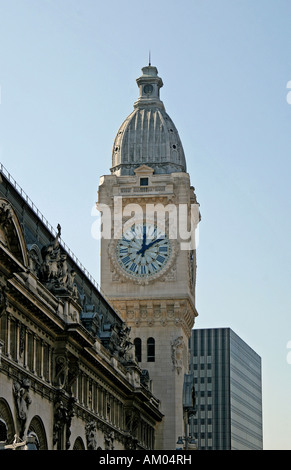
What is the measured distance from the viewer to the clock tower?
401 ft

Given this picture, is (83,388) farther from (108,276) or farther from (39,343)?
(108,276)

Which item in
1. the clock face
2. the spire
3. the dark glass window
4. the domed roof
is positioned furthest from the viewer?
the spire

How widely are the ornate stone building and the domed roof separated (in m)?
28.9

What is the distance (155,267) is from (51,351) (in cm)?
4788

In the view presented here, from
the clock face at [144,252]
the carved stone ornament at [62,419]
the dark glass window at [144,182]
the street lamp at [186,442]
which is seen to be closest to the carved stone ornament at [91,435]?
the carved stone ornament at [62,419]

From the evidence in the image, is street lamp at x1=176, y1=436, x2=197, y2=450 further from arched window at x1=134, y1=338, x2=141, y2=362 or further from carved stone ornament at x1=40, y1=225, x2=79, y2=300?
carved stone ornament at x1=40, y1=225, x2=79, y2=300

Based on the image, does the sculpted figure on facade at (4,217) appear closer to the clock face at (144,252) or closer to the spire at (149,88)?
the clock face at (144,252)

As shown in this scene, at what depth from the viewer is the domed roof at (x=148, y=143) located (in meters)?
129

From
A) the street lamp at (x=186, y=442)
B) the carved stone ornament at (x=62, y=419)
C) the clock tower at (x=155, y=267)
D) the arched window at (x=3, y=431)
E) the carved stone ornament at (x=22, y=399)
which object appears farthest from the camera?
the clock tower at (x=155, y=267)

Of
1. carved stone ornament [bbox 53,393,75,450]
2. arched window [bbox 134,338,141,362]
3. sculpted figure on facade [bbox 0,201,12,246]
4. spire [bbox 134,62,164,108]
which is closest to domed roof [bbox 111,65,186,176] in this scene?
spire [bbox 134,62,164,108]

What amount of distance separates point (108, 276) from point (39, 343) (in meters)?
50.5

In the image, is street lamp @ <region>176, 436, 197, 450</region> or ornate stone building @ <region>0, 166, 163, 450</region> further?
street lamp @ <region>176, 436, 197, 450</region>

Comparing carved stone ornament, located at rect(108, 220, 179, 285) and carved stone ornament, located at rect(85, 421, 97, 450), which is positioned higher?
carved stone ornament, located at rect(108, 220, 179, 285)

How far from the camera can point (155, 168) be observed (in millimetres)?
128375
